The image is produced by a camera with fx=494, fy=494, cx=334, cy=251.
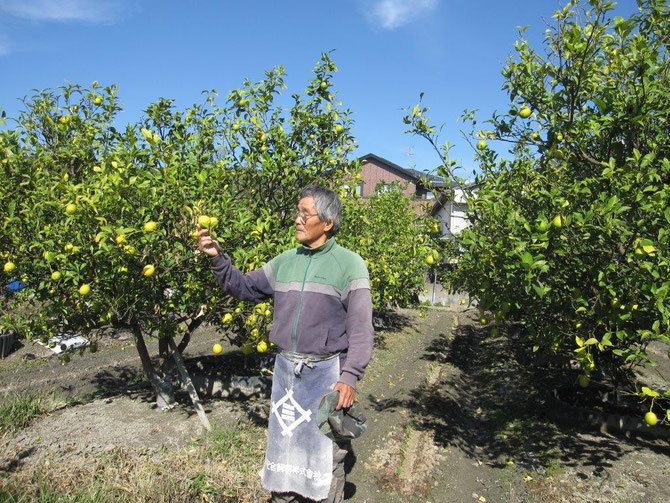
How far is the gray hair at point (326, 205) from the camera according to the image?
122 inches

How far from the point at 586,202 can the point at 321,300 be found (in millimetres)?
2324

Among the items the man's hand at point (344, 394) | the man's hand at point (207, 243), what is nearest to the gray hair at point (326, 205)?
the man's hand at point (207, 243)

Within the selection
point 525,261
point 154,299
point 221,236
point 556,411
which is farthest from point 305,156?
point 556,411

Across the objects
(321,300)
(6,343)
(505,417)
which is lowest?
(6,343)

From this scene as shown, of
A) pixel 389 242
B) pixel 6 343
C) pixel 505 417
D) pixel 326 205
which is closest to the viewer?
pixel 326 205

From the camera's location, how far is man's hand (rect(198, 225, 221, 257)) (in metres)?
3.00

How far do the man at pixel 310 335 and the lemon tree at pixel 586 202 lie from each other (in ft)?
4.06

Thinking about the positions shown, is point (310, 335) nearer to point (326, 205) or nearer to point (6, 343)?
point (326, 205)

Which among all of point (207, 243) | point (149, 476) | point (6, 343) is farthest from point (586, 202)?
point (6, 343)

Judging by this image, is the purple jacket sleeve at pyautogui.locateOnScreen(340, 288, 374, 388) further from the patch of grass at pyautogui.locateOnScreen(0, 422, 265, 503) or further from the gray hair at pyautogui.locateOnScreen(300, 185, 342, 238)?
the patch of grass at pyautogui.locateOnScreen(0, 422, 265, 503)

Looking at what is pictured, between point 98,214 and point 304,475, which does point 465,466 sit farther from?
point 98,214

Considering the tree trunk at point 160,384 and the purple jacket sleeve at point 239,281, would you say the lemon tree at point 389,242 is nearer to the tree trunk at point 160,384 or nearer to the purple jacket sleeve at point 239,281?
the purple jacket sleeve at point 239,281

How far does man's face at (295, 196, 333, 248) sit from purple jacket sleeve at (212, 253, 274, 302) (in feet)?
1.30

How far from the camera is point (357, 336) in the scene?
2926mm
